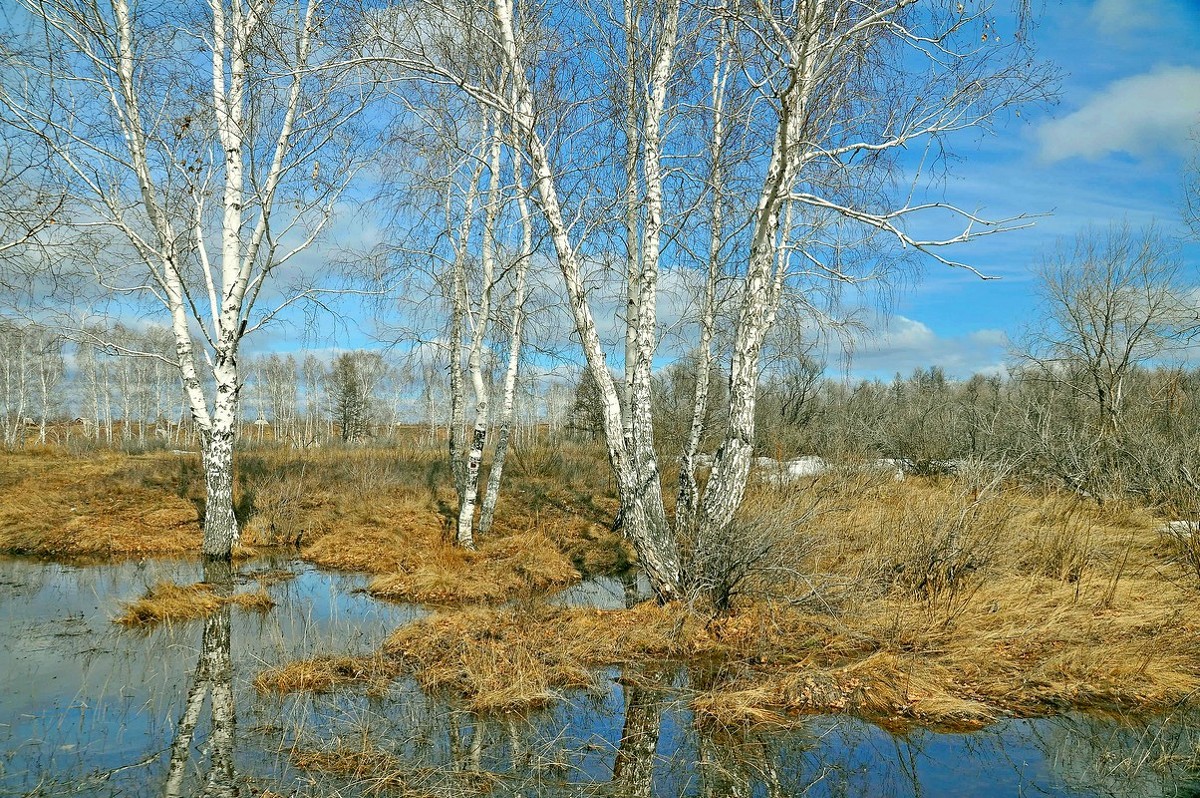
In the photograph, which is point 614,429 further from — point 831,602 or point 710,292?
point 710,292

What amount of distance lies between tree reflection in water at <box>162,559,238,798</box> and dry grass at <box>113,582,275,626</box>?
397mm

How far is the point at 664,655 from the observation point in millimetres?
7297

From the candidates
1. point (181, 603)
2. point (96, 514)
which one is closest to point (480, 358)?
point (181, 603)

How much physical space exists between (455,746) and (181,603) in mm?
5067

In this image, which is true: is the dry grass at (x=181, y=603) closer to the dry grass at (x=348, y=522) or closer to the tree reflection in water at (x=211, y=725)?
the tree reflection in water at (x=211, y=725)

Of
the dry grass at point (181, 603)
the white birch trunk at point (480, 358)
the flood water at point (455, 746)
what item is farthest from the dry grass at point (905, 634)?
the white birch trunk at point (480, 358)

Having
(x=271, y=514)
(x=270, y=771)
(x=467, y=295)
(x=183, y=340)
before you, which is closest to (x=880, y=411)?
(x=467, y=295)

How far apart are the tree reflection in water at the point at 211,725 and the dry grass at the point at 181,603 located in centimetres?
40

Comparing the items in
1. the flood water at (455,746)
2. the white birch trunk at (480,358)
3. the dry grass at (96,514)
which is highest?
the white birch trunk at (480,358)

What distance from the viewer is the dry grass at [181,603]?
802cm

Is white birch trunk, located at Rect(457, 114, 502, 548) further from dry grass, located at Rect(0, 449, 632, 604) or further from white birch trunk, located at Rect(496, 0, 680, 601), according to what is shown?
white birch trunk, located at Rect(496, 0, 680, 601)

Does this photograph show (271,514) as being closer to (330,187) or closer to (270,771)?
(330,187)

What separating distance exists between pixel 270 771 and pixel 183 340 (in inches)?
335

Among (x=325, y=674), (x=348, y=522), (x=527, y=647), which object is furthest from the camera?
(x=348, y=522)
